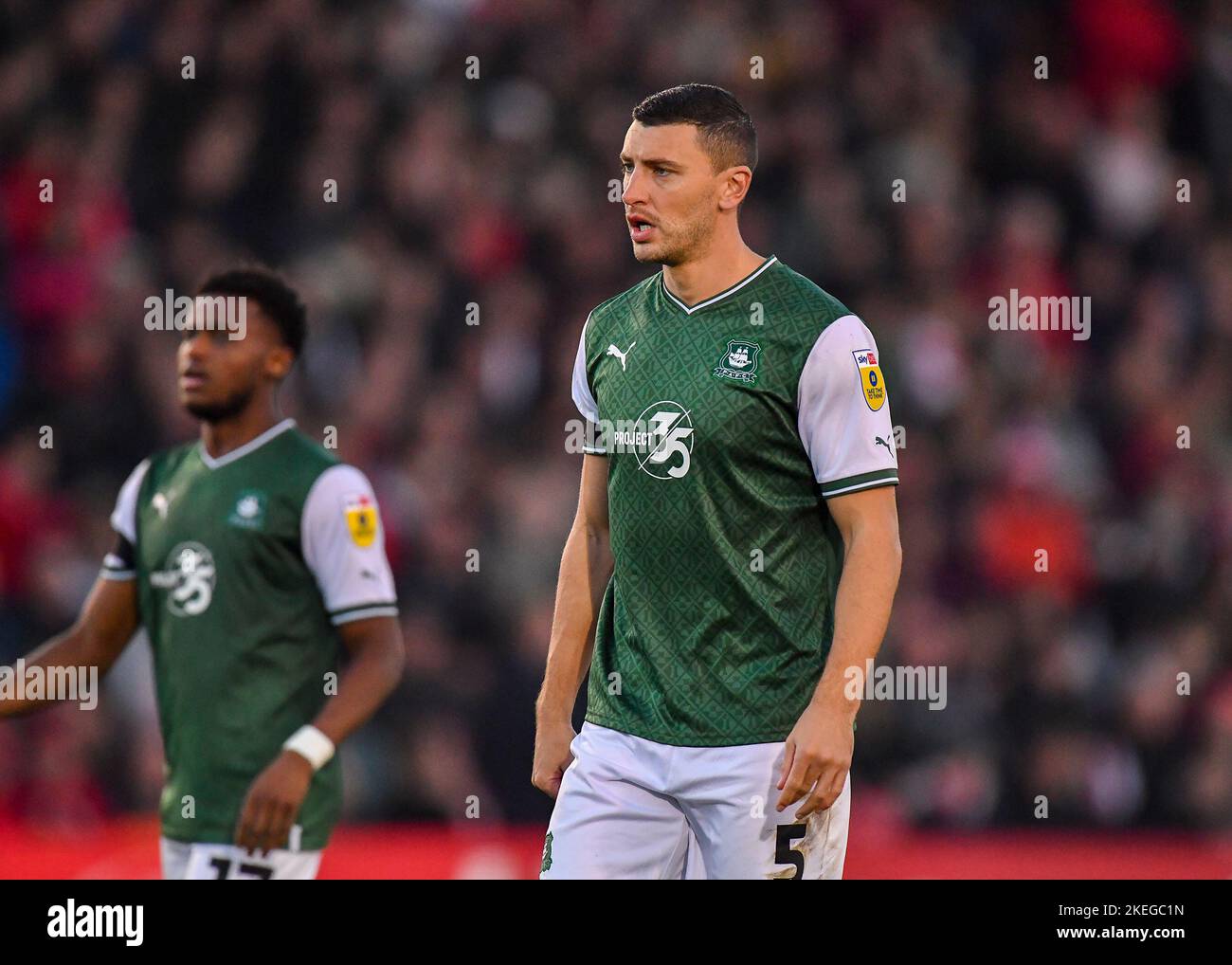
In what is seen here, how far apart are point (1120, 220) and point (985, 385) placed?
186 cm

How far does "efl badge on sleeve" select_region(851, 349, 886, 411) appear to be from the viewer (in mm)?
4211

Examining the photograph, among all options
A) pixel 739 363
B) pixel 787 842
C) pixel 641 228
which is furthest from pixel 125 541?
pixel 787 842

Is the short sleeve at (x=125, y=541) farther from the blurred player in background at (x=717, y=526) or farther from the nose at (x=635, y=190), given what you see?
the nose at (x=635, y=190)

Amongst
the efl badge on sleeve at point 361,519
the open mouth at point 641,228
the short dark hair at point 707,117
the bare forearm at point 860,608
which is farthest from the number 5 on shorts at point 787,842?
the efl badge on sleeve at point 361,519

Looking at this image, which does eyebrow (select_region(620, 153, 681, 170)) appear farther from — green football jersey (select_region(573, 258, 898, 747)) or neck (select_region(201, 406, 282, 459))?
neck (select_region(201, 406, 282, 459))

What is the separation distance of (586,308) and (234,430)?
5.14 meters

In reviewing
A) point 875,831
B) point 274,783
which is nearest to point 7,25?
point 875,831

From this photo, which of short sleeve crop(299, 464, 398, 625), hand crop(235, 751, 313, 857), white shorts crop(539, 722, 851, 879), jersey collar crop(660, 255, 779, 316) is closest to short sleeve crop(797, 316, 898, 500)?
jersey collar crop(660, 255, 779, 316)

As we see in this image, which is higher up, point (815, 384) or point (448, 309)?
point (448, 309)

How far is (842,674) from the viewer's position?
13.0ft

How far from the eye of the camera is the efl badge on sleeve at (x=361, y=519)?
→ 17.7ft

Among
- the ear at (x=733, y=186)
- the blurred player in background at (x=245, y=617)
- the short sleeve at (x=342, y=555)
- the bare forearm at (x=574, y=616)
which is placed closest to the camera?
the ear at (x=733, y=186)

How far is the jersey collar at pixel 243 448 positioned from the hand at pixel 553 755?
1504mm

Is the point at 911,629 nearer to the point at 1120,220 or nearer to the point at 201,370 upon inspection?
the point at 1120,220
